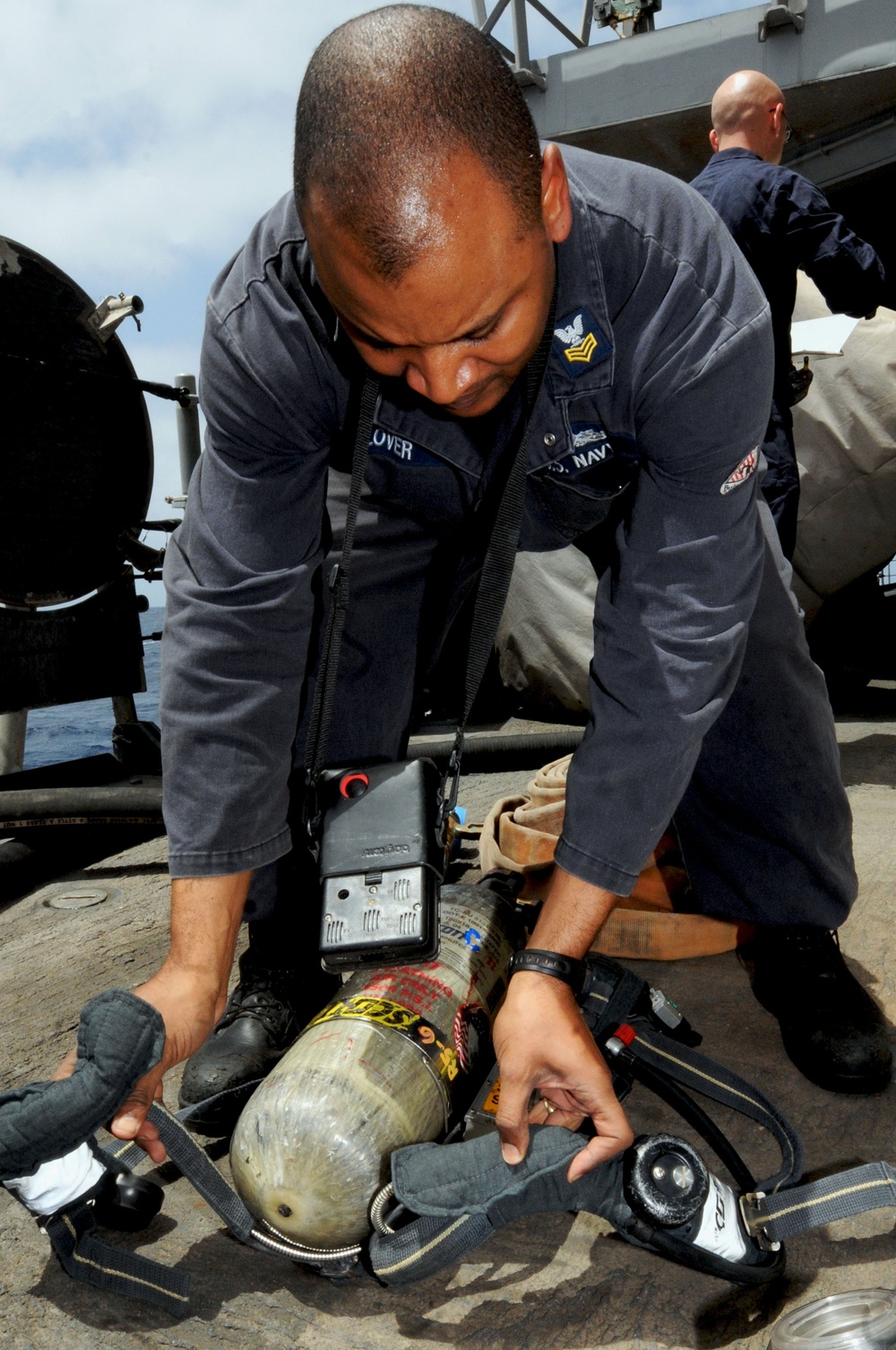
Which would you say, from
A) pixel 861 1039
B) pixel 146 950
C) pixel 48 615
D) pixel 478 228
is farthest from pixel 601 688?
pixel 48 615

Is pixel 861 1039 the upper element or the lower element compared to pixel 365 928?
lower

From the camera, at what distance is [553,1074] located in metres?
1.14

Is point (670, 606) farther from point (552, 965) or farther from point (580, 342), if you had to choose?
point (552, 965)

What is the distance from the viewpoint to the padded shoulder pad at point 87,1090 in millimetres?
1049

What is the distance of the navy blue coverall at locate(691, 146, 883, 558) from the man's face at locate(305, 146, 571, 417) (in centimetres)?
189

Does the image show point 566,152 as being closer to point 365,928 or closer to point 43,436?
point 365,928

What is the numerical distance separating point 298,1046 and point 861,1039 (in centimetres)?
86

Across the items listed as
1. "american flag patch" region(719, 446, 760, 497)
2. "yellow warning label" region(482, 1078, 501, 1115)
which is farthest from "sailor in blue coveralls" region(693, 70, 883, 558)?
"yellow warning label" region(482, 1078, 501, 1115)

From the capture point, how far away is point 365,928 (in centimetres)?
129

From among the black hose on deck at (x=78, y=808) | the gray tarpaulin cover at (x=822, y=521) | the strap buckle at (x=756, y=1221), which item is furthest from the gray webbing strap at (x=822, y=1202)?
the gray tarpaulin cover at (x=822, y=521)

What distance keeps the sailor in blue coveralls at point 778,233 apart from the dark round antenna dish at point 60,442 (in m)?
2.01

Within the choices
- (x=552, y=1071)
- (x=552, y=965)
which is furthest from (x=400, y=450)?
(x=552, y=1071)

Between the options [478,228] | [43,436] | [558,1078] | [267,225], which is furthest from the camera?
[43,436]

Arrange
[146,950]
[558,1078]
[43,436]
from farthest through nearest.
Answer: [43,436] < [146,950] < [558,1078]
